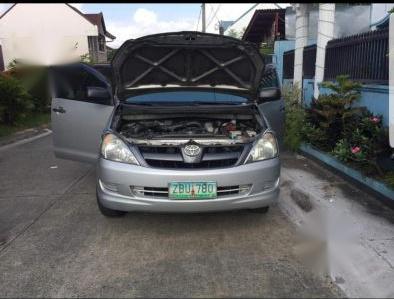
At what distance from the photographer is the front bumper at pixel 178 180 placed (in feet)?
12.4

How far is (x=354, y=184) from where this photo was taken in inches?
216

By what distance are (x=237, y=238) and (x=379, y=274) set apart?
4.17ft

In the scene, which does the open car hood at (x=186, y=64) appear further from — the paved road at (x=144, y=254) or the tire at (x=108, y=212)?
the paved road at (x=144, y=254)

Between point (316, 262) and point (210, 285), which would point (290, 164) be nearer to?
point (316, 262)

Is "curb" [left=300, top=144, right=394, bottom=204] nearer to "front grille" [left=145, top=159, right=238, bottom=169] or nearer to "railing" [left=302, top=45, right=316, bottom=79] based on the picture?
"front grille" [left=145, top=159, right=238, bottom=169]

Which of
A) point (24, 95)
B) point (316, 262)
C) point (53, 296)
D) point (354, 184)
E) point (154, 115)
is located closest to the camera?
point (53, 296)

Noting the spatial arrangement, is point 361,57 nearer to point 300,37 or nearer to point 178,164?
point 300,37

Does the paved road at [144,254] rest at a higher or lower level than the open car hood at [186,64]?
lower

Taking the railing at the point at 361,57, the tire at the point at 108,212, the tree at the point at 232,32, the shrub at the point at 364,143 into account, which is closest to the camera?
the tire at the point at 108,212

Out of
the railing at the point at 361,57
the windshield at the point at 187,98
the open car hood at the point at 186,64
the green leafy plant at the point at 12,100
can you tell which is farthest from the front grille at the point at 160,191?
the green leafy plant at the point at 12,100

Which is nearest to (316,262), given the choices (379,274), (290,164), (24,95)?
(379,274)

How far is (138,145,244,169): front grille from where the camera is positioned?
3883 millimetres

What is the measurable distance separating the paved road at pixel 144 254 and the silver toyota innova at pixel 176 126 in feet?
1.02

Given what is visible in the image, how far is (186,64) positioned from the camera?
4980 millimetres
